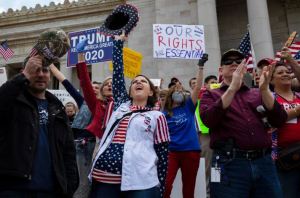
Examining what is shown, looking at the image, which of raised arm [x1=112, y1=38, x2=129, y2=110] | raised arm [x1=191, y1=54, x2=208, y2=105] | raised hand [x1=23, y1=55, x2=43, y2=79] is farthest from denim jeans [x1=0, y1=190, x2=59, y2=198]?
raised arm [x1=191, y1=54, x2=208, y2=105]

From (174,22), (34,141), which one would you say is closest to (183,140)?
(34,141)

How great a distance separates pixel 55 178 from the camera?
3.08m

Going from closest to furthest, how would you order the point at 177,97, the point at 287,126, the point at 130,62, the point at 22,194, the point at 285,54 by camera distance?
1. the point at 22,194
2. the point at 287,126
3. the point at 285,54
4. the point at 177,97
5. the point at 130,62

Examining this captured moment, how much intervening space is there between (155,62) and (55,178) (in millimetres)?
14501

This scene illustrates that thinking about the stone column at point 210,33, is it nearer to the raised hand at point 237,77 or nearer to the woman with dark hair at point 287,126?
the woman with dark hair at point 287,126

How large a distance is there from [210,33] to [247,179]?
12.7 m

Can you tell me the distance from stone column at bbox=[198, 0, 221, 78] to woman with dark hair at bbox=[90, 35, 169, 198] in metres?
10.9

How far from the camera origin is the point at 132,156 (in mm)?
3357

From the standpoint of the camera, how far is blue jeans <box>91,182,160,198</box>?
325 cm

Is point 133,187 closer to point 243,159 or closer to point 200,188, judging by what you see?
point 243,159

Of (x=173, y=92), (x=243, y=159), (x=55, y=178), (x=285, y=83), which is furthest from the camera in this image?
(x=173, y=92)

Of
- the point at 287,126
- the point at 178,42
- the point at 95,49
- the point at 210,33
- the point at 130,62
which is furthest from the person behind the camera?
the point at 210,33

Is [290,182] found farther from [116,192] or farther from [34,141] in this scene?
[34,141]

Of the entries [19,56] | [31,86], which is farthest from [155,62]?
[31,86]
